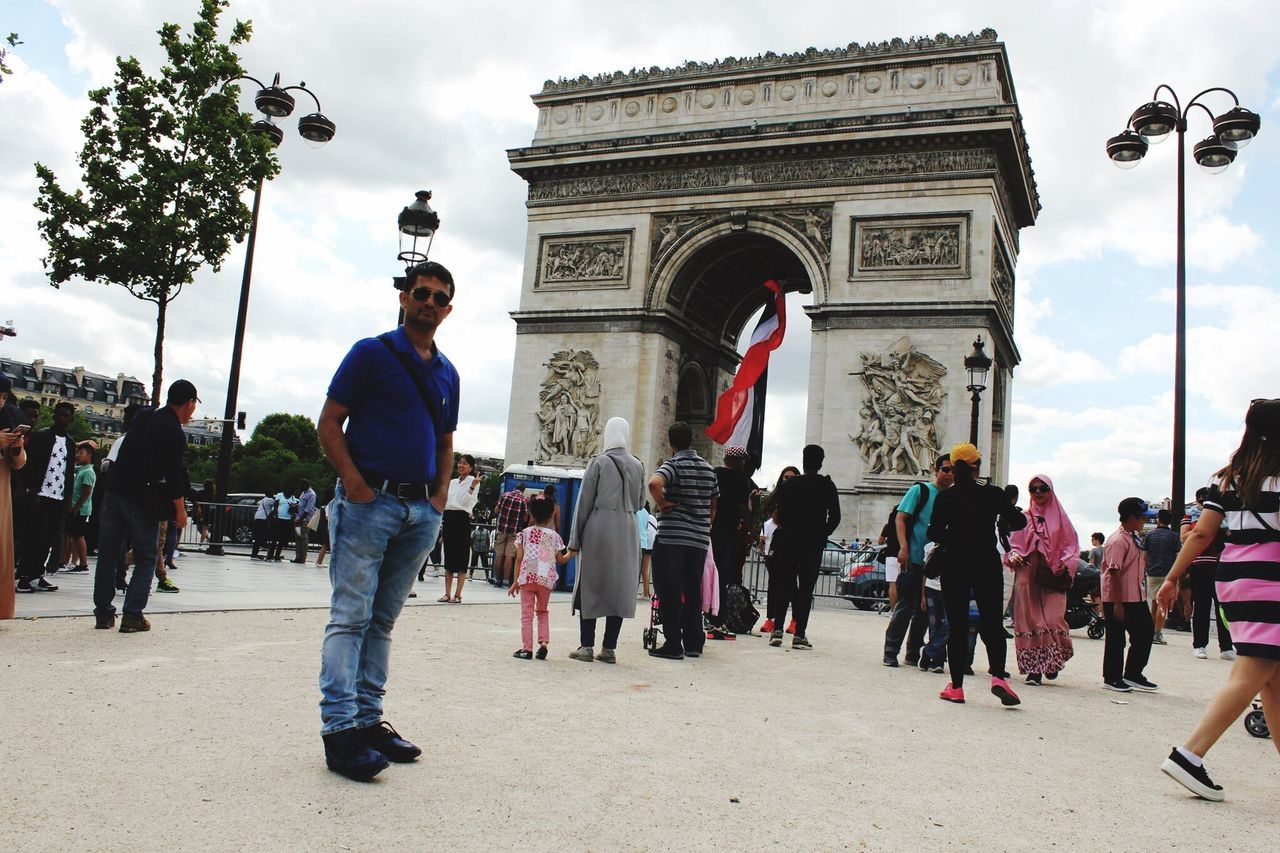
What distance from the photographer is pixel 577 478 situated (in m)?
19.2

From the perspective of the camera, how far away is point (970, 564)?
708 centimetres

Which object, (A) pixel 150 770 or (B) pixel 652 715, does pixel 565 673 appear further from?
(A) pixel 150 770

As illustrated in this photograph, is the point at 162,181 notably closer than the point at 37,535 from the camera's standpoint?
No

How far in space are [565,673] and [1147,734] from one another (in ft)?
11.6

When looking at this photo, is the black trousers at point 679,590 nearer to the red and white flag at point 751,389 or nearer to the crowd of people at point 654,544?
the crowd of people at point 654,544

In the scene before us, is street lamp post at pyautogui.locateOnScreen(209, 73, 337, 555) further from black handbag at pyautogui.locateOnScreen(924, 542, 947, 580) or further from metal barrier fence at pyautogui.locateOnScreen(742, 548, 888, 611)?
black handbag at pyautogui.locateOnScreen(924, 542, 947, 580)

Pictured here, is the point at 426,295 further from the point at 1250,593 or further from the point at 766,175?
the point at 766,175

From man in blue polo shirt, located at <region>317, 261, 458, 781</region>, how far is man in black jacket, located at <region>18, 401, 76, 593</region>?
21.0 feet

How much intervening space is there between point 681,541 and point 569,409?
2007cm

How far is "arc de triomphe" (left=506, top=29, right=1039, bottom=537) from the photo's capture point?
2502 cm

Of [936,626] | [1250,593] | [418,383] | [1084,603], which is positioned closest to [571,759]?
[418,383]

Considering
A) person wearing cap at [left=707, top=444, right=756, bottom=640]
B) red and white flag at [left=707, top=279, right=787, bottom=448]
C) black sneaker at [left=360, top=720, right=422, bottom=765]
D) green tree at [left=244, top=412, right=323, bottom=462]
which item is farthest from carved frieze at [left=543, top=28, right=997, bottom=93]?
green tree at [left=244, top=412, right=323, bottom=462]

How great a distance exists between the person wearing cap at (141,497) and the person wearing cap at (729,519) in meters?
4.96

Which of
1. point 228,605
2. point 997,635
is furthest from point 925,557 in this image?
point 228,605
